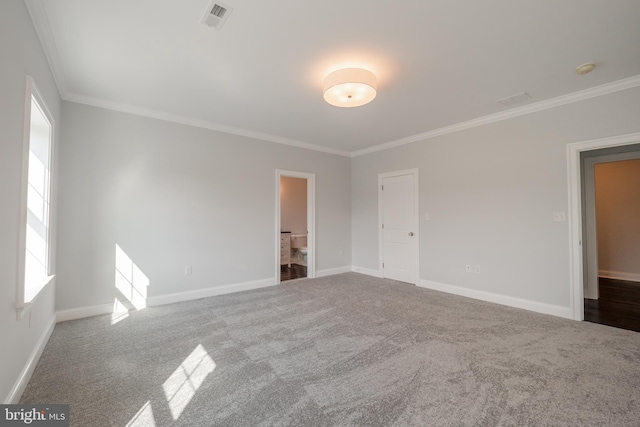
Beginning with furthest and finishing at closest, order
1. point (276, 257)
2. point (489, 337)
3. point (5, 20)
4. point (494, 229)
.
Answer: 1. point (276, 257)
2. point (494, 229)
3. point (489, 337)
4. point (5, 20)

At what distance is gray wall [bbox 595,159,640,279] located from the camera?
4.95 m

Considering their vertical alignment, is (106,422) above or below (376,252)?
below

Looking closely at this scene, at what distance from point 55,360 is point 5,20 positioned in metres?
2.52

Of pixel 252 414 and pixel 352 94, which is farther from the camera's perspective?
pixel 352 94

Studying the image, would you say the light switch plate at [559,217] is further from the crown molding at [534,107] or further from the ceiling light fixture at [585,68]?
the ceiling light fixture at [585,68]

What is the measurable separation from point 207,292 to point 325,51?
3648 mm

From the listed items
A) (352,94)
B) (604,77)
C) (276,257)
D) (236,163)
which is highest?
(604,77)

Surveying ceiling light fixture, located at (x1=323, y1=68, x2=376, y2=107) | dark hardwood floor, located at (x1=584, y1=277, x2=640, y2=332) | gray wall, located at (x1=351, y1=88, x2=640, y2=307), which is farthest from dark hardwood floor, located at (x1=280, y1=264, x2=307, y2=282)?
dark hardwood floor, located at (x1=584, y1=277, x2=640, y2=332)

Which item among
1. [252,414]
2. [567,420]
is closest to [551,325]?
[567,420]

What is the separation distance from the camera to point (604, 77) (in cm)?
275

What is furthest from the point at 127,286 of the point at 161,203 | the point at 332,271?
the point at 332,271

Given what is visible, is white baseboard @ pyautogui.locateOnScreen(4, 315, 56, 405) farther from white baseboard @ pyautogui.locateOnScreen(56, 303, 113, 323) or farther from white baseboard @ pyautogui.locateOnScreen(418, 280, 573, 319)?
white baseboard @ pyautogui.locateOnScreen(418, 280, 573, 319)

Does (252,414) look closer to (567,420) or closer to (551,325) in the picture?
(567,420)

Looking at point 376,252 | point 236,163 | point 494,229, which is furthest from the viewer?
point 376,252
